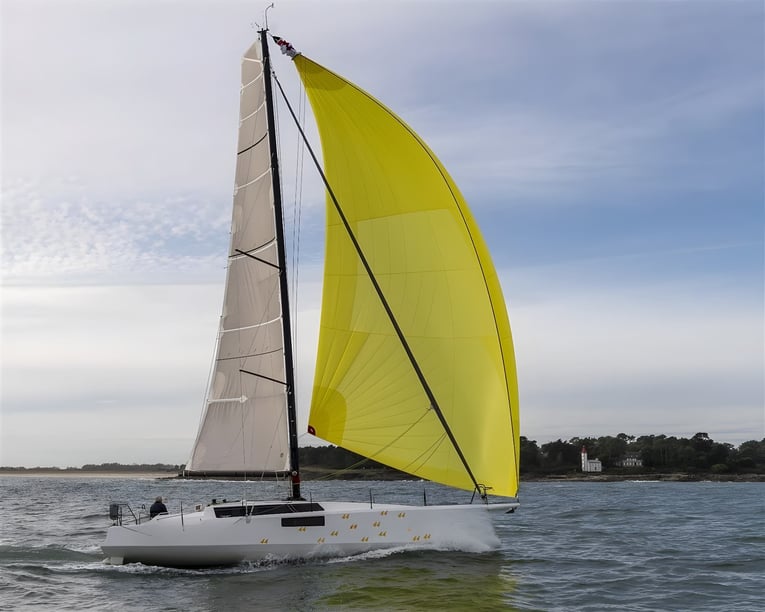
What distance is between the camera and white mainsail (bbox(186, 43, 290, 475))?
69.7ft

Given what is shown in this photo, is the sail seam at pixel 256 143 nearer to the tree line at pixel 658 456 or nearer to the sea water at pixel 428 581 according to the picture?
the sea water at pixel 428 581

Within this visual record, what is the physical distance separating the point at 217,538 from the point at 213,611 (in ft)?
11.5

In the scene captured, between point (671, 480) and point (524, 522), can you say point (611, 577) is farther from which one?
point (671, 480)

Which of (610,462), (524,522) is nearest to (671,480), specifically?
(610,462)

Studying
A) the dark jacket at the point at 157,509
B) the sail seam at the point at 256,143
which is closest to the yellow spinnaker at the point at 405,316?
the sail seam at the point at 256,143

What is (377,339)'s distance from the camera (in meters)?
21.5

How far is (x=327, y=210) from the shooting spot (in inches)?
880

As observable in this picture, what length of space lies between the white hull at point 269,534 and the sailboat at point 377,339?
0.13m

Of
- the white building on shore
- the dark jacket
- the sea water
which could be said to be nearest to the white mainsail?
the dark jacket

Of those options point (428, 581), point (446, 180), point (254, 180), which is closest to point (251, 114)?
point (254, 180)

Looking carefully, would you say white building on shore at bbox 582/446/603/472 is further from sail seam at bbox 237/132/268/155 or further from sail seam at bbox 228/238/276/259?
sail seam at bbox 237/132/268/155

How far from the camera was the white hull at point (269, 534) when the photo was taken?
19.6 metres

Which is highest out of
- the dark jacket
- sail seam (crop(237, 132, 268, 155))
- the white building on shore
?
sail seam (crop(237, 132, 268, 155))

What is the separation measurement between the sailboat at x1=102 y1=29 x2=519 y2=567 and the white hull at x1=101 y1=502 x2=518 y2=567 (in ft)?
0.43
